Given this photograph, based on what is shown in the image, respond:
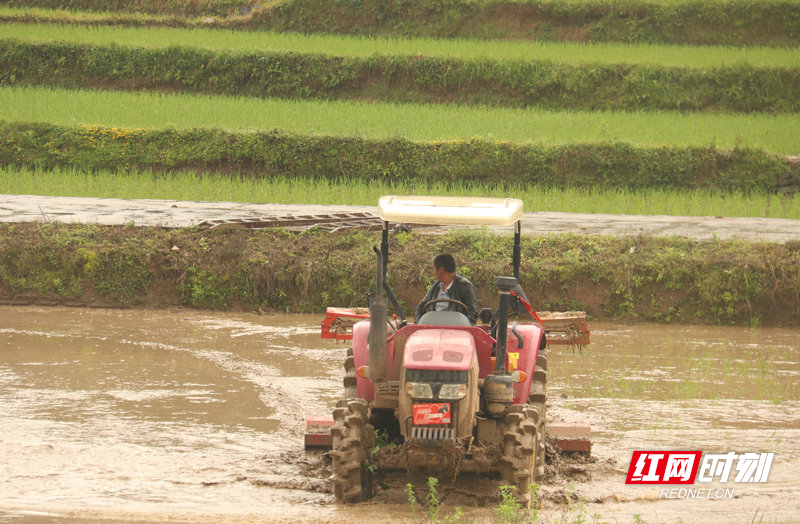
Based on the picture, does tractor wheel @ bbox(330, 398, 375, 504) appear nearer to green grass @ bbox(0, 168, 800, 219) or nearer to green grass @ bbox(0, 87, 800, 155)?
green grass @ bbox(0, 168, 800, 219)

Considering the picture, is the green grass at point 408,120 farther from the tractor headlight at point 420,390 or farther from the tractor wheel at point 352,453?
the tractor headlight at point 420,390

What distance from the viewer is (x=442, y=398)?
5637mm

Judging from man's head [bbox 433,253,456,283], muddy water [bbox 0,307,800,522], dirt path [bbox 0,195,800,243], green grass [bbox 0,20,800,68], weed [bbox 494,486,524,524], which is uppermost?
green grass [bbox 0,20,800,68]

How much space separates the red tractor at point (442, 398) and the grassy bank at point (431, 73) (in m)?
16.9

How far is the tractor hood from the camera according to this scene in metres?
5.68

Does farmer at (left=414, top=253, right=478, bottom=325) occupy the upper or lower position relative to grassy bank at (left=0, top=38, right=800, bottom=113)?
lower

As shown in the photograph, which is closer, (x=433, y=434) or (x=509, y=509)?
(x=509, y=509)

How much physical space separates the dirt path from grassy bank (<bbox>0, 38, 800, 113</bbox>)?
798 centimetres

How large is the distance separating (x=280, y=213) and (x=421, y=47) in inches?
450

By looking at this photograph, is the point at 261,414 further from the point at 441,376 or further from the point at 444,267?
the point at 441,376

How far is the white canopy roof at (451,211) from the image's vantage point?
633 cm

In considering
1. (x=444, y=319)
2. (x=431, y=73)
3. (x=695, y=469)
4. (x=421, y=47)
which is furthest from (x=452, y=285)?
(x=421, y=47)

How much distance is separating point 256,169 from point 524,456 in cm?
1406

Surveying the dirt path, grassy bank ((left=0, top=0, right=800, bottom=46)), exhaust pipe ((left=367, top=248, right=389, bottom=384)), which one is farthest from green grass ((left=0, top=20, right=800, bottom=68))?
exhaust pipe ((left=367, top=248, right=389, bottom=384))
